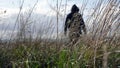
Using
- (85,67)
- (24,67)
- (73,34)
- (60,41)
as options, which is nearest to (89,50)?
(85,67)

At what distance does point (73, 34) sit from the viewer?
15.6ft

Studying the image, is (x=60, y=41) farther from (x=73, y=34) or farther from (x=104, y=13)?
(x=104, y=13)

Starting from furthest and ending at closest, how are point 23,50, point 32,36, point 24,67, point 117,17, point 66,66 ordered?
point 32,36, point 23,50, point 117,17, point 24,67, point 66,66

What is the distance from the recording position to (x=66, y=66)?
87.7 inches

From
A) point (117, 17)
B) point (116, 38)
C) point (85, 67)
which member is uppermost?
point (117, 17)

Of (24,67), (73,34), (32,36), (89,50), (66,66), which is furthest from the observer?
(32,36)

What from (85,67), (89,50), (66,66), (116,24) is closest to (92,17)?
(116,24)

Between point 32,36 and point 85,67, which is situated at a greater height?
point 32,36

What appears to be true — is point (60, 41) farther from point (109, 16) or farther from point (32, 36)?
point (32, 36)

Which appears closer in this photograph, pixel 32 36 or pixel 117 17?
pixel 117 17

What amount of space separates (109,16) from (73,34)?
5.66 ft

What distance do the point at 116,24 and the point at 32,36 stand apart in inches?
93.7

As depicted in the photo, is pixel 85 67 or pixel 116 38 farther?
pixel 116 38

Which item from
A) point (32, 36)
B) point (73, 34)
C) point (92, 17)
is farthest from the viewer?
point (32, 36)
